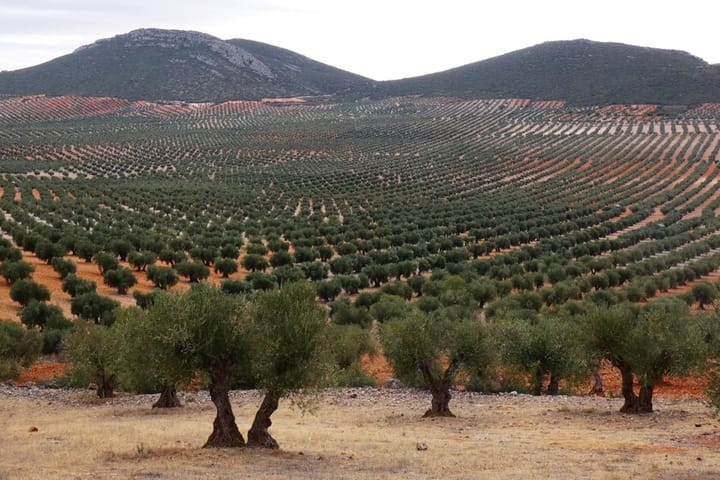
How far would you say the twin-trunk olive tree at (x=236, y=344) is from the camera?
54.7ft

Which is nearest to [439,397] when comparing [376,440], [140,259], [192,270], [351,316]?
[376,440]

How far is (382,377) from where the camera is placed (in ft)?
107

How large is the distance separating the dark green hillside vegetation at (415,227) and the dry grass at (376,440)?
1.53m

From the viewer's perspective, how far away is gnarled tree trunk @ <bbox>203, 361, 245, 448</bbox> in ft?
56.0

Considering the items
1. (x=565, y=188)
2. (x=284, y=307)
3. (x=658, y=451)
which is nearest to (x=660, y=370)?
(x=658, y=451)

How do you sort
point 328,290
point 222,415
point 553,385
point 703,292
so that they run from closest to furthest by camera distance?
point 222,415, point 553,385, point 703,292, point 328,290

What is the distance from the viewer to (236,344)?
55.7 ft

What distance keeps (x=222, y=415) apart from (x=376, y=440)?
415cm

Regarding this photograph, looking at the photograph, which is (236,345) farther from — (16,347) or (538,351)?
(16,347)

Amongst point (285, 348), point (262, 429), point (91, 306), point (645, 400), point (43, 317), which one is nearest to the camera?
point (285, 348)

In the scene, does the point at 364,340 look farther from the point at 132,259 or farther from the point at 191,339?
the point at 132,259

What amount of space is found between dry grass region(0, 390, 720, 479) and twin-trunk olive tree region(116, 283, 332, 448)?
4.45 feet

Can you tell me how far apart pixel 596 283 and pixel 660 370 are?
97.8 feet

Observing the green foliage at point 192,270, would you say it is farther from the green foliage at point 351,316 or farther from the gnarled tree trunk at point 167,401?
the gnarled tree trunk at point 167,401
